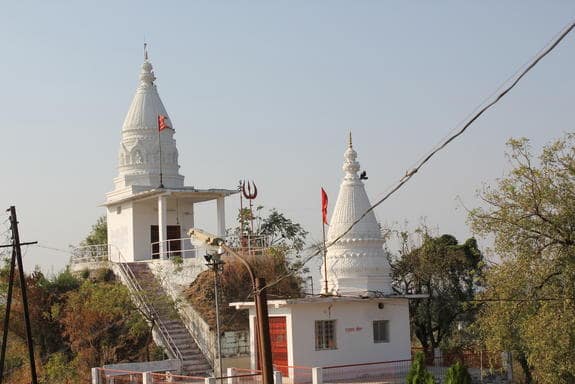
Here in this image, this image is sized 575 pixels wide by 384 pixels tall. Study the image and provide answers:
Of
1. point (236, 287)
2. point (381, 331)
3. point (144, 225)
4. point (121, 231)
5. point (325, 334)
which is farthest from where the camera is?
point (121, 231)

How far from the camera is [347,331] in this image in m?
33.0

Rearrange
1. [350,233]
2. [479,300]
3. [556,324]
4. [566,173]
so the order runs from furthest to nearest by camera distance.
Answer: [350,233]
[479,300]
[566,173]
[556,324]

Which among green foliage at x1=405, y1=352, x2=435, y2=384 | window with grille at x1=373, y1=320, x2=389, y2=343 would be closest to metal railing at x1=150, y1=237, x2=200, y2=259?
window with grille at x1=373, y1=320, x2=389, y2=343

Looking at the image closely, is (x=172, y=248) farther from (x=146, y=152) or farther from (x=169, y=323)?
(x=169, y=323)

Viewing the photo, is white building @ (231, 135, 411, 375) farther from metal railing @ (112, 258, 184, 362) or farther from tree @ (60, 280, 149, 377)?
tree @ (60, 280, 149, 377)

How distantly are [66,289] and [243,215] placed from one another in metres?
10.5

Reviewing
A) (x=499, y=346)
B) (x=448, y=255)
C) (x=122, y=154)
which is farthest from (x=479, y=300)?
(x=122, y=154)

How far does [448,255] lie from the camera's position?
130 ft

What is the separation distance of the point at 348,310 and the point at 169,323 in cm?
714

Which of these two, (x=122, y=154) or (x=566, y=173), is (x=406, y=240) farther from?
(x=566, y=173)

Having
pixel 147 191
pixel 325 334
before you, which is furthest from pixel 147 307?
pixel 325 334

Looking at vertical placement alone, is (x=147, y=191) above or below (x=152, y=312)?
above

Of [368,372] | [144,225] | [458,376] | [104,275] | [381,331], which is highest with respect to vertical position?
[144,225]

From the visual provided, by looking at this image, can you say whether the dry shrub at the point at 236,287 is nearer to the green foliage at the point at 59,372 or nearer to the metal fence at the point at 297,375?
the metal fence at the point at 297,375
